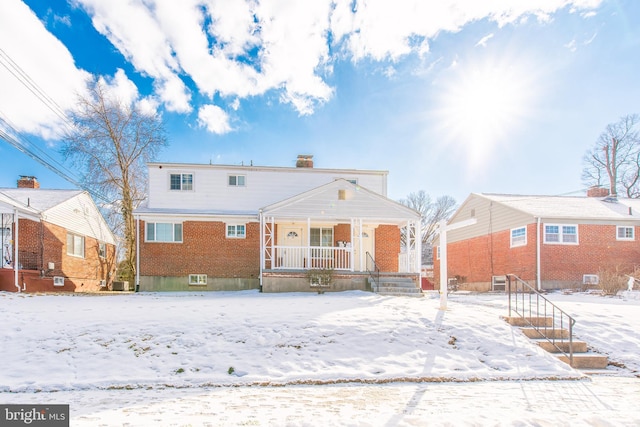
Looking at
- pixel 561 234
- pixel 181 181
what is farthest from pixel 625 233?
pixel 181 181

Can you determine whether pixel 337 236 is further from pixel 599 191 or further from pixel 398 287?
pixel 599 191

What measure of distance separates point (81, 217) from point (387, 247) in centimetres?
1662

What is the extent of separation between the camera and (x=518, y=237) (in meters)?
20.3

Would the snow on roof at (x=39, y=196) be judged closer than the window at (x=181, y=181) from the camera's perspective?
Yes

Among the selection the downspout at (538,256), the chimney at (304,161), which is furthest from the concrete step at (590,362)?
the chimney at (304,161)

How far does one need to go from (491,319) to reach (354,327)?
3.54 meters

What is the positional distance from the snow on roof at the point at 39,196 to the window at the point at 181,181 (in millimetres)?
5565

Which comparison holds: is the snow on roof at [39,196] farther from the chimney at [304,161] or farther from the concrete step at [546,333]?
the concrete step at [546,333]

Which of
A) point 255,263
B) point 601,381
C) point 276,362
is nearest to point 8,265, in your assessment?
point 255,263

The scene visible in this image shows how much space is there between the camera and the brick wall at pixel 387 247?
60.7 feet

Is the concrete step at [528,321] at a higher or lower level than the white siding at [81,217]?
lower

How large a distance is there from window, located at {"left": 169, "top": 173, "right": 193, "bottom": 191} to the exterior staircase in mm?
10127

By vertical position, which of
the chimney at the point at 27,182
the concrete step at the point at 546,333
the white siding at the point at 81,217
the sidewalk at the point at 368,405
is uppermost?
the chimney at the point at 27,182

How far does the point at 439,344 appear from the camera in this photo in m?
7.85
